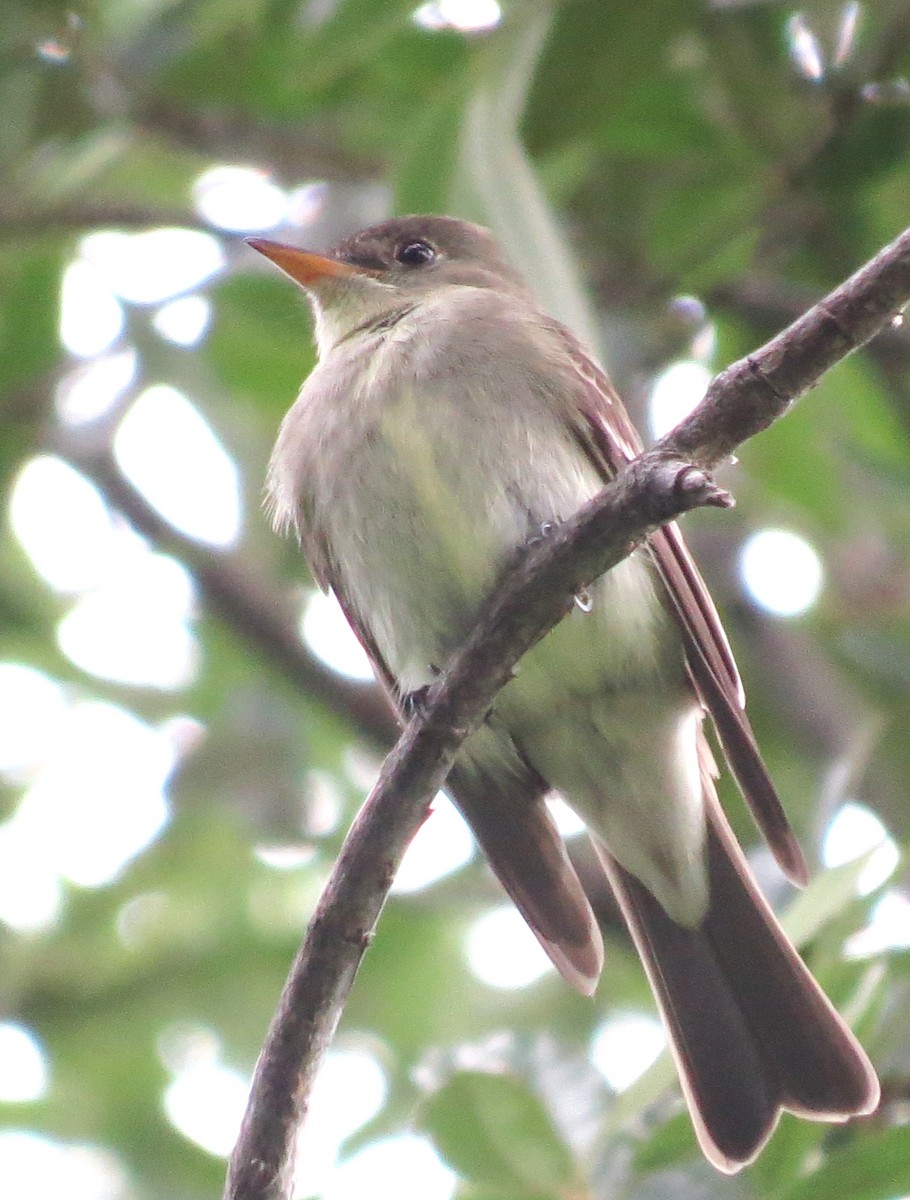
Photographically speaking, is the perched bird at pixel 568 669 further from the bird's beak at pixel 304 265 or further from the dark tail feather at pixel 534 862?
the bird's beak at pixel 304 265

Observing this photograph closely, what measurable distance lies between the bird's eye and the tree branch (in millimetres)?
1962

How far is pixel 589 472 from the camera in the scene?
3.85 meters

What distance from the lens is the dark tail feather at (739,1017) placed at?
138 inches

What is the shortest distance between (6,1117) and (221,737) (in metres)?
1.22

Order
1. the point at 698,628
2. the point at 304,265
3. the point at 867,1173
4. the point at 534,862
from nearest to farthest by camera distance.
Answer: the point at 867,1173 < the point at 698,628 < the point at 534,862 < the point at 304,265

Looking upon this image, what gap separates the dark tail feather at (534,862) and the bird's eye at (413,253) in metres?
1.39

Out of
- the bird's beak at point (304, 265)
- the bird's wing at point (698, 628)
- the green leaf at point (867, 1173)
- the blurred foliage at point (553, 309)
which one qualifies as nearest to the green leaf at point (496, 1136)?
the blurred foliage at point (553, 309)

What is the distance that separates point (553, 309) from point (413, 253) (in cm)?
88

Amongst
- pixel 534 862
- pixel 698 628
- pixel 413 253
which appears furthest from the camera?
pixel 413 253

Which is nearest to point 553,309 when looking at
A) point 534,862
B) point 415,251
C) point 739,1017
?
point 415,251

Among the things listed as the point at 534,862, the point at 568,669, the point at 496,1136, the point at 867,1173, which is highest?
the point at 568,669

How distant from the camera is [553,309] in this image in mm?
4035

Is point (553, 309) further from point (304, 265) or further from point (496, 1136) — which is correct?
point (496, 1136)

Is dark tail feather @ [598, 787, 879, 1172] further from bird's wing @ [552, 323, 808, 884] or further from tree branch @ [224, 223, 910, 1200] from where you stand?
tree branch @ [224, 223, 910, 1200]
